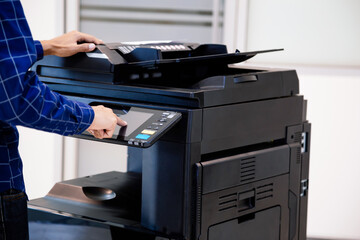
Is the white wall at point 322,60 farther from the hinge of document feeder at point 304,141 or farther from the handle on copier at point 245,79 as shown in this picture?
the handle on copier at point 245,79

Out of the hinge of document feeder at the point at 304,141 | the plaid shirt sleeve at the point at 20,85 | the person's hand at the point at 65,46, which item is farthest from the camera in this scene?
the hinge of document feeder at the point at 304,141

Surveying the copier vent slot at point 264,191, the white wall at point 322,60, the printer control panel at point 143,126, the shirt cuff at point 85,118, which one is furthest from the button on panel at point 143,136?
the white wall at point 322,60

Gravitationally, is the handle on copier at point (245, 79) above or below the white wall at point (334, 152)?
above

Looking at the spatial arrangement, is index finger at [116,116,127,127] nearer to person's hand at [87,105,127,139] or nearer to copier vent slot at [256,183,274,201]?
person's hand at [87,105,127,139]

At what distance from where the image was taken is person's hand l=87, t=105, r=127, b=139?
47.4 inches

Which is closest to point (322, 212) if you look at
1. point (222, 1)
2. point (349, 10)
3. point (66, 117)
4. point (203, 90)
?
point (349, 10)

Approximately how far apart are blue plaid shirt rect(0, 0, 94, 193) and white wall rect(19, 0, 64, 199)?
1.86 metres

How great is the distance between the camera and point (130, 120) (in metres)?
1.27

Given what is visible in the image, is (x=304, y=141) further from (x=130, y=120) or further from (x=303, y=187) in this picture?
(x=130, y=120)

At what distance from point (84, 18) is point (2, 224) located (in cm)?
207

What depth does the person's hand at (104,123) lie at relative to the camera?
1203mm

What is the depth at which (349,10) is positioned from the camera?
2861 millimetres

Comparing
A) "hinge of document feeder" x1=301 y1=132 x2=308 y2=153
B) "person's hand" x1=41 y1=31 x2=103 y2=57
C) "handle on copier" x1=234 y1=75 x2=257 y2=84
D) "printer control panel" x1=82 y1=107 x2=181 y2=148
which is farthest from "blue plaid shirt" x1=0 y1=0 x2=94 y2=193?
"hinge of document feeder" x1=301 y1=132 x2=308 y2=153

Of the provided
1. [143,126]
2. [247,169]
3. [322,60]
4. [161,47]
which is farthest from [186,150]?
[322,60]
